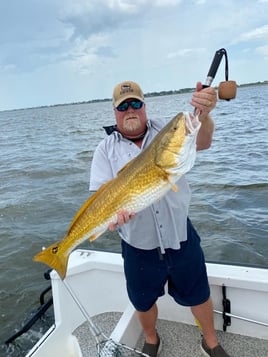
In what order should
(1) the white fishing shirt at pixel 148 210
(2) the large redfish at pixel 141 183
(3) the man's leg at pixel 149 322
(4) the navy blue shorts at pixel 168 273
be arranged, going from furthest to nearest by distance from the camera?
(3) the man's leg at pixel 149 322
(4) the navy blue shorts at pixel 168 273
(1) the white fishing shirt at pixel 148 210
(2) the large redfish at pixel 141 183

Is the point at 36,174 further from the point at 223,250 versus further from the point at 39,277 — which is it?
the point at 223,250

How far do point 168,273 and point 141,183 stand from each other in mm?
1013

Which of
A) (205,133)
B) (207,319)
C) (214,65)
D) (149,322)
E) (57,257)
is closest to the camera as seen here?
(214,65)

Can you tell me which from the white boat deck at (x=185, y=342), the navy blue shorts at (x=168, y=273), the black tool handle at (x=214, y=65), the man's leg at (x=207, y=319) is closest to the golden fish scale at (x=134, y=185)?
the black tool handle at (x=214, y=65)

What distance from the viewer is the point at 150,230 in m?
2.98

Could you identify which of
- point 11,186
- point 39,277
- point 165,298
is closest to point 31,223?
point 39,277

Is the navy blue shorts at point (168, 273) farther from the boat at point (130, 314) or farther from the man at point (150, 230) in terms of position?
the boat at point (130, 314)

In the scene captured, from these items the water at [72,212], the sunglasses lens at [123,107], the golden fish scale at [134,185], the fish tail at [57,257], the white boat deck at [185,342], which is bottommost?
the water at [72,212]

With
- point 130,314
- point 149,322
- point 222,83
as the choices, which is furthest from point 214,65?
point 130,314

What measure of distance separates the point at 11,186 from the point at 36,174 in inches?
66.1

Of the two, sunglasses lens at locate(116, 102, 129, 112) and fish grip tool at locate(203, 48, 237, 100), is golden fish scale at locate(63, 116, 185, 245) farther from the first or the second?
sunglasses lens at locate(116, 102, 129, 112)

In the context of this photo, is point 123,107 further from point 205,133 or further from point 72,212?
point 72,212

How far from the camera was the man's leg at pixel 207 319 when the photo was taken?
10.9ft

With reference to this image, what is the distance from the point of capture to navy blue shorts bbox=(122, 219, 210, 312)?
307cm
